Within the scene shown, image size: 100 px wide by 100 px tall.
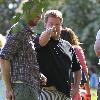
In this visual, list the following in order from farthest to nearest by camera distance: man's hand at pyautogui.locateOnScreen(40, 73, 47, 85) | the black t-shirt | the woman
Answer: the woman → the black t-shirt → man's hand at pyautogui.locateOnScreen(40, 73, 47, 85)

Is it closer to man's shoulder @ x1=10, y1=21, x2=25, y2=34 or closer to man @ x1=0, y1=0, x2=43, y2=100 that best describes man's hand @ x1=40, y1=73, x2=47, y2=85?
man @ x1=0, y1=0, x2=43, y2=100

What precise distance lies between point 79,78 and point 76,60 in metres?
0.22

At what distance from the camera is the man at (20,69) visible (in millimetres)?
4902

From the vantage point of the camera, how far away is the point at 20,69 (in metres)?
5.02

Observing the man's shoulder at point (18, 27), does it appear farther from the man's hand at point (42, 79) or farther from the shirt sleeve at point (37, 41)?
the shirt sleeve at point (37, 41)

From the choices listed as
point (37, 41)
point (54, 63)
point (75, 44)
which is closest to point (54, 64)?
point (54, 63)

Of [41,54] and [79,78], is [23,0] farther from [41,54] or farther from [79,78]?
[79,78]

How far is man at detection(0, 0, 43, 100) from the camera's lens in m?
4.90

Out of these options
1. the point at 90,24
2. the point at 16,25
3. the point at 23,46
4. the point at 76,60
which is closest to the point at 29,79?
the point at 23,46

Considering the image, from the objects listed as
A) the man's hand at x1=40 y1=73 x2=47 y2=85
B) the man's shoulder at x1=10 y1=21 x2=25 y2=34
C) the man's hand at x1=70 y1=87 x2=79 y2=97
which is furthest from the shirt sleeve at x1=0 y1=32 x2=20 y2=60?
the man's shoulder at x1=10 y1=21 x2=25 y2=34

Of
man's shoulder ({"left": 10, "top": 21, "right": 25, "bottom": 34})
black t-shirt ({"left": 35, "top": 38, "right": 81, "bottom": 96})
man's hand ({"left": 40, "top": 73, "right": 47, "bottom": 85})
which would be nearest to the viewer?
man's shoulder ({"left": 10, "top": 21, "right": 25, "bottom": 34})

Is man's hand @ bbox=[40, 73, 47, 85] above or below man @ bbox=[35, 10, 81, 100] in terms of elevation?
below

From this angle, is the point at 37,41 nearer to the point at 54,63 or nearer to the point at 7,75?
the point at 54,63

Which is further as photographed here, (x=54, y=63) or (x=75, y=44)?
(x=75, y=44)
